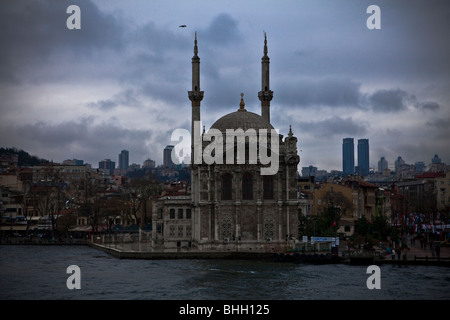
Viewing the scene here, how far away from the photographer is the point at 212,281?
47.6m

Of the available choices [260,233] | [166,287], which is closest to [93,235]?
[260,233]

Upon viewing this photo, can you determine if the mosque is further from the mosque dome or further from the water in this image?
the water

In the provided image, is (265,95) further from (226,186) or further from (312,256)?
(312,256)

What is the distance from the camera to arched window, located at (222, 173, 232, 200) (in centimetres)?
6738

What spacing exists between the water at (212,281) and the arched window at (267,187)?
9.28 meters

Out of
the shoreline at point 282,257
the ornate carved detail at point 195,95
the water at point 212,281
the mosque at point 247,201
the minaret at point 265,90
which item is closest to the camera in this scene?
the water at point 212,281

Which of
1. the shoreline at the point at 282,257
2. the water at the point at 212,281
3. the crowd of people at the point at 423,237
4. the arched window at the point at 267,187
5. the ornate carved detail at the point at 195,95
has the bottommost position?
the water at the point at 212,281

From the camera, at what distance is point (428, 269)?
53.5m

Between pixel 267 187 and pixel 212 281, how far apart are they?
21.3m

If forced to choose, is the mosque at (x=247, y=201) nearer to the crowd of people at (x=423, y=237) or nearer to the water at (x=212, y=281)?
the water at (x=212, y=281)

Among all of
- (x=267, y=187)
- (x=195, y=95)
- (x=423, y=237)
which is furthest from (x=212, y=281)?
(x=423, y=237)

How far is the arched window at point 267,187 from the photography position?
221 feet

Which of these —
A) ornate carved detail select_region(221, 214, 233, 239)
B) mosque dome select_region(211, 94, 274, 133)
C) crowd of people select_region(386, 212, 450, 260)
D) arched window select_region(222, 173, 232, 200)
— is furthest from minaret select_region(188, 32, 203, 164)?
crowd of people select_region(386, 212, 450, 260)

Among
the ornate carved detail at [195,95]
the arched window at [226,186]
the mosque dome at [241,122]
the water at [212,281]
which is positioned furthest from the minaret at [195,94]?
the water at [212,281]
